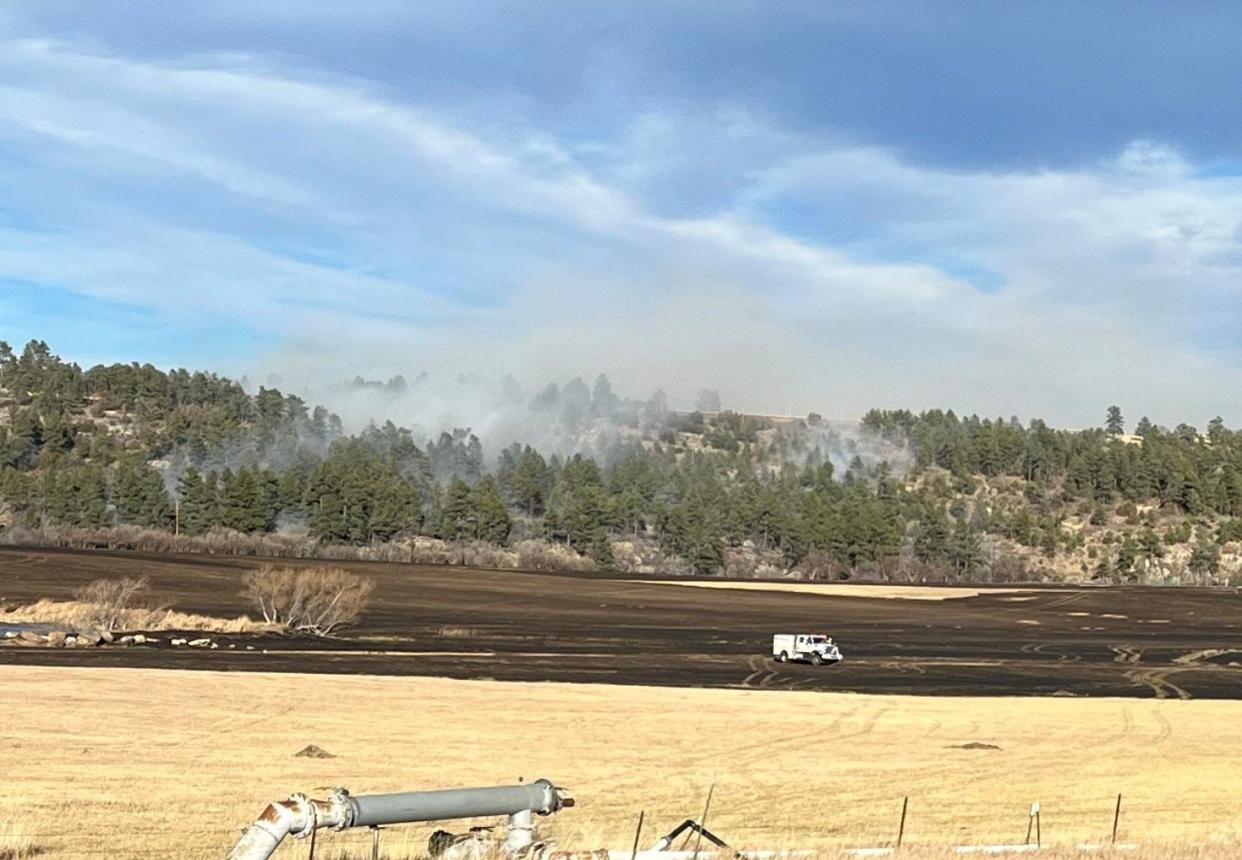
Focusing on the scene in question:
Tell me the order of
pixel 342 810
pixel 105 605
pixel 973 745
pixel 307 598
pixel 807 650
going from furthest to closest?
pixel 307 598, pixel 105 605, pixel 807 650, pixel 973 745, pixel 342 810

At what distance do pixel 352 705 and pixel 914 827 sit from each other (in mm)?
30025

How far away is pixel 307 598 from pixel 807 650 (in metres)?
41.1

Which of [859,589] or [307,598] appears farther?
[859,589]

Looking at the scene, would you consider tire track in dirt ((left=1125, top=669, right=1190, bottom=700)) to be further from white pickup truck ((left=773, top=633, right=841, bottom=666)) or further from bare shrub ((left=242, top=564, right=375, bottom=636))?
bare shrub ((left=242, top=564, right=375, bottom=636))

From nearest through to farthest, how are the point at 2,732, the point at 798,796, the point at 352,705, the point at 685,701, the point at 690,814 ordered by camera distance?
1. the point at 690,814
2. the point at 798,796
3. the point at 2,732
4. the point at 352,705
5. the point at 685,701

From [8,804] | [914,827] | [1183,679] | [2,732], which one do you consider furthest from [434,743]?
[1183,679]

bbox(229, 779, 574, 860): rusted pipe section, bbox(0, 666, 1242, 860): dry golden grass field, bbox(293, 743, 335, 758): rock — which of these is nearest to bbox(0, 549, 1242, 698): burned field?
bbox(0, 666, 1242, 860): dry golden grass field

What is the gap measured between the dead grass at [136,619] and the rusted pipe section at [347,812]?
86430mm

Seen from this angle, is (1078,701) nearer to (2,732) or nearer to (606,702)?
(606,702)

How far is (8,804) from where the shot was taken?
3030 cm

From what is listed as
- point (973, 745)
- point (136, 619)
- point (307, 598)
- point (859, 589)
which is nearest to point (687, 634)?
point (307, 598)

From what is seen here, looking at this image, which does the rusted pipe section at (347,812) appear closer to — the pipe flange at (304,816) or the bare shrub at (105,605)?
the pipe flange at (304,816)

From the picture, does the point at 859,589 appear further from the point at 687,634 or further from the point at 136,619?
the point at 136,619

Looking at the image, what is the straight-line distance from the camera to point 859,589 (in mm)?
175375
